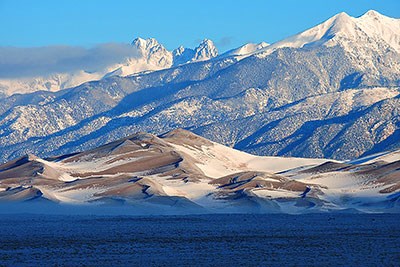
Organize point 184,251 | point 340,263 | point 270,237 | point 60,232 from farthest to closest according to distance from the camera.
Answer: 1. point 60,232
2. point 270,237
3. point 184,251
4. point 340,263

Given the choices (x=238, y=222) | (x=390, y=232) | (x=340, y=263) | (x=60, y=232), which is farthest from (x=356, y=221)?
(x=340, y=263)

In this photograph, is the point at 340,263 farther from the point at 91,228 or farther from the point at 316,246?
the point at 91,228

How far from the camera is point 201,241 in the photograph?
13150 centimetres

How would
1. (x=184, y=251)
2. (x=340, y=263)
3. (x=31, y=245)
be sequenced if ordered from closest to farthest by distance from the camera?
(x=340, y=263), (x=184, y=251), (x=31, y=245)

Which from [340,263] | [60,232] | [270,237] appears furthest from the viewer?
[60,232]

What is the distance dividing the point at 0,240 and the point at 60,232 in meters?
18.0

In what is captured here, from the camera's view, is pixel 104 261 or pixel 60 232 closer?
pixel 104 261

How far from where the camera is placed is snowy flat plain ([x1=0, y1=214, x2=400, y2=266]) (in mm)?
107250

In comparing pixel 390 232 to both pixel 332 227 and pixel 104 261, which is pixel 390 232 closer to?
pixel 332 227

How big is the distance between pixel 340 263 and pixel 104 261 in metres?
19.9

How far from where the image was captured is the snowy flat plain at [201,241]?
107250 millimetres

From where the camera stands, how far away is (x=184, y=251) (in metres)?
117

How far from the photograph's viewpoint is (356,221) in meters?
174

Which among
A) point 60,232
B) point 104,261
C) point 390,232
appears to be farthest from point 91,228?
point 104,261
